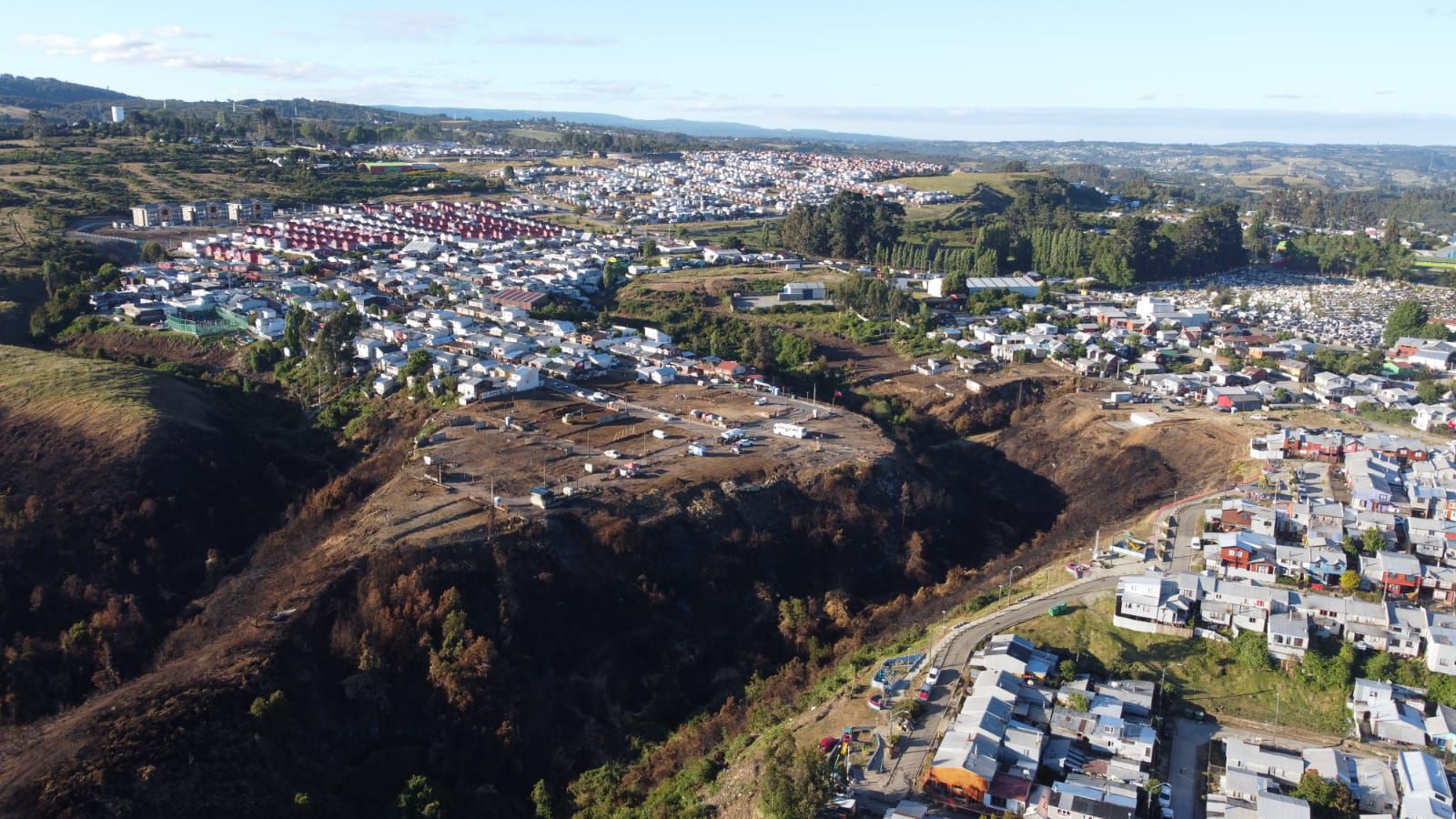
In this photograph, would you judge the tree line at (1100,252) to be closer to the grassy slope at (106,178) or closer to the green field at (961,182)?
the green field at (961,182)

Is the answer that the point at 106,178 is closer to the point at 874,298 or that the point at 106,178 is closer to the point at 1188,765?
the point at 874,298

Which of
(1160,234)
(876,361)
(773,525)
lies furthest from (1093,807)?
(1160,234)

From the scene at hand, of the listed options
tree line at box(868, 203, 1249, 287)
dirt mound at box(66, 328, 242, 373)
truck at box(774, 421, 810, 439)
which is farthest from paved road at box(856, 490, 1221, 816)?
tree line at box(868, 203, 1249, 287)

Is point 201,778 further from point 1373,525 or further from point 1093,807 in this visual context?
point 1373,525

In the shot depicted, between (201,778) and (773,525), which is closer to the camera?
(201,778)

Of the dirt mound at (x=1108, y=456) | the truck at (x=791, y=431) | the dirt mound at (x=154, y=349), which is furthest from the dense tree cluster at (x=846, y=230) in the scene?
the dirt mound at (x=154, y=349)

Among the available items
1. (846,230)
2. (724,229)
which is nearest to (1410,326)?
(846,230)

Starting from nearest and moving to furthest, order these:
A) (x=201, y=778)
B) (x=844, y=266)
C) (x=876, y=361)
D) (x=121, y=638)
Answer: (x=201, y=778)
(x=121, y=638)
(x=876, y=361)
(x=844, y=266)

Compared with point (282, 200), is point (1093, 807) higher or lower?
lower
